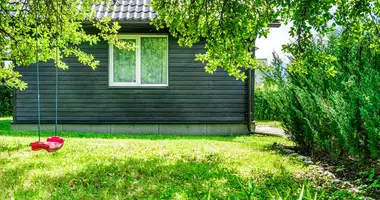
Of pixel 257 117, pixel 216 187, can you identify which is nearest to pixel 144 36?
pixel 216 187

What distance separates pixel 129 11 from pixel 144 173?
6524mm

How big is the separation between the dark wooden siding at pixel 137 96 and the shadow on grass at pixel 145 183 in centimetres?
521

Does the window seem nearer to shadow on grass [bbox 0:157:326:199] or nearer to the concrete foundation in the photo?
the concrete foundation

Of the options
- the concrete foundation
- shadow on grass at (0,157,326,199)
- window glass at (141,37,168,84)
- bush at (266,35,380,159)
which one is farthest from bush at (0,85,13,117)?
bush at (266,35,380,159)

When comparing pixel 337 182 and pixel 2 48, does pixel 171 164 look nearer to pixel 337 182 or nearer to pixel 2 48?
pixel 337 182

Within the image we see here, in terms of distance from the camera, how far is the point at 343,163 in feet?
17.6

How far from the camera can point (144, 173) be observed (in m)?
4.62

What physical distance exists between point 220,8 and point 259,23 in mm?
770

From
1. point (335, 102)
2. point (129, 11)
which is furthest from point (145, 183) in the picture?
point (129, 11)

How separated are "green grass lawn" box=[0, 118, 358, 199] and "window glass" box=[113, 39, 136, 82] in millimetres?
4105

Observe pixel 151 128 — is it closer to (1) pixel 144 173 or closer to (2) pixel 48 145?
(1) pixel 144 173

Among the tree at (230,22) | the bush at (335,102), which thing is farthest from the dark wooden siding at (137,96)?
the tree at (230,22)

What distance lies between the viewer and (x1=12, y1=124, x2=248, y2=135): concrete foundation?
406 inches

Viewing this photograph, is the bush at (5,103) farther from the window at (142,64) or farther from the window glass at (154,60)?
the window glass at (154,60)
